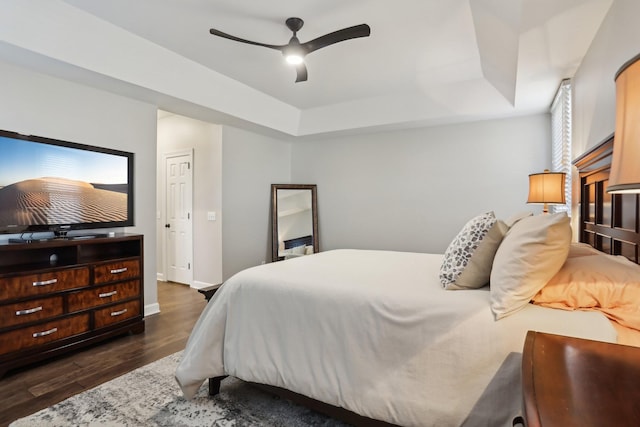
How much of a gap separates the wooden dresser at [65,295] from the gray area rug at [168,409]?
2.36 feet

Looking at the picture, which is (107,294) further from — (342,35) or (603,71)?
(603,71)

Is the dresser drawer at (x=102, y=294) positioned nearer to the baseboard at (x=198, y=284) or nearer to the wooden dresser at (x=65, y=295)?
the wooden dresser at (x=65, y=295)

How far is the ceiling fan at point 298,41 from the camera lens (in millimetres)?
2447

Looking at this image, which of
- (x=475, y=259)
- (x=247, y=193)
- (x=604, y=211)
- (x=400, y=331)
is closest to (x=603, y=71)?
(x=604, y=211)

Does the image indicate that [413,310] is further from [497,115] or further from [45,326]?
[497,115]

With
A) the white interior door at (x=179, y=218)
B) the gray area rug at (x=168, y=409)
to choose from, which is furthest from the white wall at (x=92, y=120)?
the gray area rug at (x=168, y=409)

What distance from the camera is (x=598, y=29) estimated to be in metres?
2.09

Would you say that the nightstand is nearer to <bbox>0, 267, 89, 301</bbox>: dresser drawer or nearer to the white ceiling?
the white ceiling

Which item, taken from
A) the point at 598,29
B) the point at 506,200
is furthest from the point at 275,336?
the point at 506,200

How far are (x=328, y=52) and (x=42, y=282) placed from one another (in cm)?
307

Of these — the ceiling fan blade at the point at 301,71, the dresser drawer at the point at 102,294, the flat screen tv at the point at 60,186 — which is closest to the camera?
the flat screen tv at the point at 60,186

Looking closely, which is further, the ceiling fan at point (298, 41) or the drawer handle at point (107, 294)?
the drawer handle at point (107, 294)

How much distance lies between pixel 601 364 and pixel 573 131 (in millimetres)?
2616

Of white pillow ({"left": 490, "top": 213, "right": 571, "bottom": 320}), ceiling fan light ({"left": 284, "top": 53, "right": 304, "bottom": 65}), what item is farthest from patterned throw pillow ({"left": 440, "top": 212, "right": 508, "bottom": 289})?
ceiling fan light ({"left": 284, "top": 53, "right": 304, "bottom": 65})
